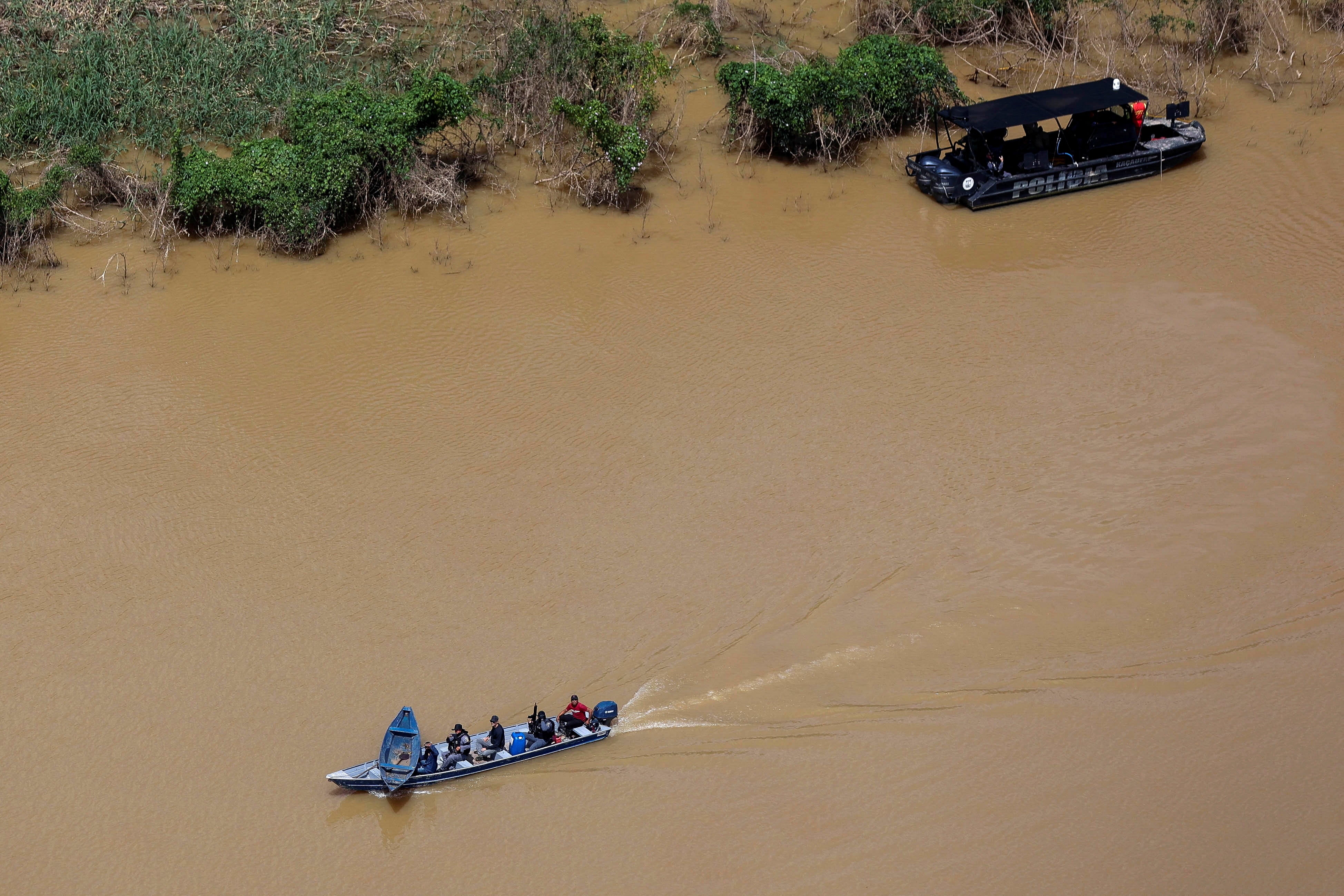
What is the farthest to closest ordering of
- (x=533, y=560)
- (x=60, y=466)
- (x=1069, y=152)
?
(x=1069, y=152) → (x=60, y=466) → (x=533, y=560)

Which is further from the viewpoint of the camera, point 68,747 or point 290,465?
point 290,465

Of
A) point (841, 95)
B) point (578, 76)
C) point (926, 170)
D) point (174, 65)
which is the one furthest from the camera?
point (174, 65)

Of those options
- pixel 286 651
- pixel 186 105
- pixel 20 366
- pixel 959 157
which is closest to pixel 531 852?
pixel 286 651

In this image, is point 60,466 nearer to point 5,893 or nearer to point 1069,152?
point 5,893

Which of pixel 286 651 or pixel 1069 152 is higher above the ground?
pixel 1069 152

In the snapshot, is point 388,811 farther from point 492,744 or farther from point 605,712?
point 605,712

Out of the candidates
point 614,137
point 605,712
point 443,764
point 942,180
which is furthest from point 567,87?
point 443,764
